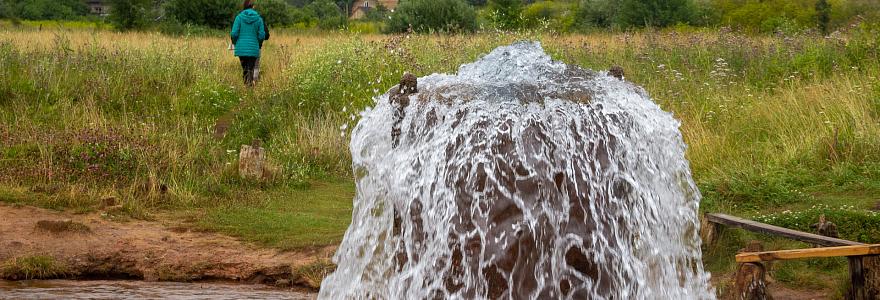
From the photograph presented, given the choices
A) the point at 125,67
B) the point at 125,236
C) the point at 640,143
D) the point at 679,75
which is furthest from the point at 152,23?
the point at 640,143

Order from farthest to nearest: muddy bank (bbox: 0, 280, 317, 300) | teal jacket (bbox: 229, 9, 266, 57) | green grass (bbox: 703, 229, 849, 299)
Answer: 1. teal jacket (bbox: 229, 9, 266, 57)
2. muddy bank (bbox: 0, 280, 317, 300)
3. green grass (bbox: 703, 229, 849, 299)

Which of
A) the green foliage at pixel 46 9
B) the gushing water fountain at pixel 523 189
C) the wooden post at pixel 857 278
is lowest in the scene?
the green foliage at pixel 46 9

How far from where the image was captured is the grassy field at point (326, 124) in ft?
28.3

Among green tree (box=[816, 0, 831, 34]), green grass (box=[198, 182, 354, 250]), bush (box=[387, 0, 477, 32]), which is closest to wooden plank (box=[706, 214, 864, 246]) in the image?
green grass (box=[198, 182, 354, 250])

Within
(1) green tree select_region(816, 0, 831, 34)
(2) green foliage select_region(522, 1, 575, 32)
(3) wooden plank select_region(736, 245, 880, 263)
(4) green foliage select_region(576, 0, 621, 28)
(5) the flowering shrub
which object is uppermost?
(3) wooden plank select_region(736, 245, 880, 263)

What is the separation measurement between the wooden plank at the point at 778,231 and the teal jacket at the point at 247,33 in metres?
9.07

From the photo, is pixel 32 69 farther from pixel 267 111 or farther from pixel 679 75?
pixel 679 75

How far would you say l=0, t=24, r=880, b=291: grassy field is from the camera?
864cm

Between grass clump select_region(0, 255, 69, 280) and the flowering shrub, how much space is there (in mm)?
4813

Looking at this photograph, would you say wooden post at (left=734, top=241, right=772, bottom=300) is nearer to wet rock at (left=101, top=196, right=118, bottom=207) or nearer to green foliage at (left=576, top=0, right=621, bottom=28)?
wet rock at (left=101, top=196, right=118, bottom=207)

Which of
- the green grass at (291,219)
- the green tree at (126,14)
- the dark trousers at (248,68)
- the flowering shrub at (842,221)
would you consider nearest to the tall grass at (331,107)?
the dark trousers at (248,68)

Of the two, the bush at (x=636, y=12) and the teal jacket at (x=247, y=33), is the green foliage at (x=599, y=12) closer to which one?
the bush at (x=636, y=12)

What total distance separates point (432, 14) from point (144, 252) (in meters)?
24.3

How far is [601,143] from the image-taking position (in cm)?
456
